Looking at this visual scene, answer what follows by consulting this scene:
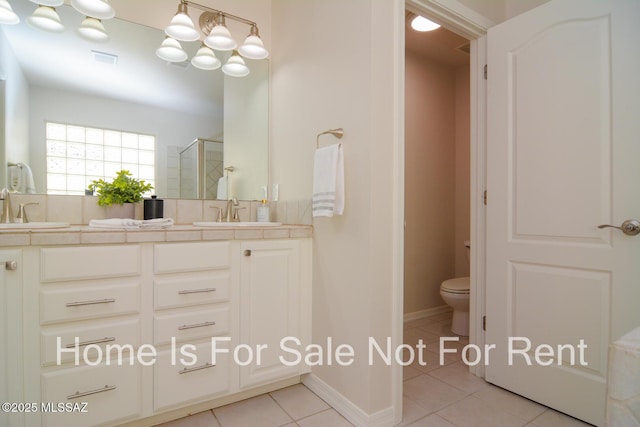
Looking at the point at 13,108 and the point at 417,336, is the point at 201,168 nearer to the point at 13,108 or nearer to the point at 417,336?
the point at 13,108

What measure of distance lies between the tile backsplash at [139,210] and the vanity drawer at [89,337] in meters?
0.67

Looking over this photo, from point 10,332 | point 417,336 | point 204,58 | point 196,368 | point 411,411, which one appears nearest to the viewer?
point 10,332

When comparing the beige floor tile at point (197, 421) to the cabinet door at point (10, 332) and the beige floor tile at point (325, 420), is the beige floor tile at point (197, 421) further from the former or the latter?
the cabinet door at point (10, 332)

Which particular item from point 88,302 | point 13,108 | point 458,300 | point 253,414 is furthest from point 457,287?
point 13,108

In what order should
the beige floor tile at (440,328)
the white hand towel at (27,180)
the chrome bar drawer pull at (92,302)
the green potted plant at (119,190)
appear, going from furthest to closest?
the beige floor tile at (440,328)
the green potted plant at (119,190)
the white hand towel at (27,180)
the chrome bar drawer pull at (92,302)

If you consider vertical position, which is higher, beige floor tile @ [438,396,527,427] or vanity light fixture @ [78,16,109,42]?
vanity light fixture @ [78,16,109,42]

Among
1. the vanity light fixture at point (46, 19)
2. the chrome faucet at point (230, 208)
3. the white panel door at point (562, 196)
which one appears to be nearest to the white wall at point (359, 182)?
the chrome faucet at point (230, 208)

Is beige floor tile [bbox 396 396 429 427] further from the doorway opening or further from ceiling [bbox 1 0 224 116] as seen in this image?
ceiling [bbox 1 0 224 116]

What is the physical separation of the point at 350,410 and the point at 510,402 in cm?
87

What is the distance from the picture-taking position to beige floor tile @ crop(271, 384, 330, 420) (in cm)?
169

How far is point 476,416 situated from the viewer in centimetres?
164

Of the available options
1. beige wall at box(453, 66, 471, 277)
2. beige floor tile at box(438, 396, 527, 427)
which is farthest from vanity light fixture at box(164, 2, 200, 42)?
beige wall at box(453, 66, 471, 277)

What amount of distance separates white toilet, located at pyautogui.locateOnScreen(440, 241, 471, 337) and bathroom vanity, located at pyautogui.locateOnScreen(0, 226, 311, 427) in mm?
1334

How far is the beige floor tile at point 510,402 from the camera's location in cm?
167
